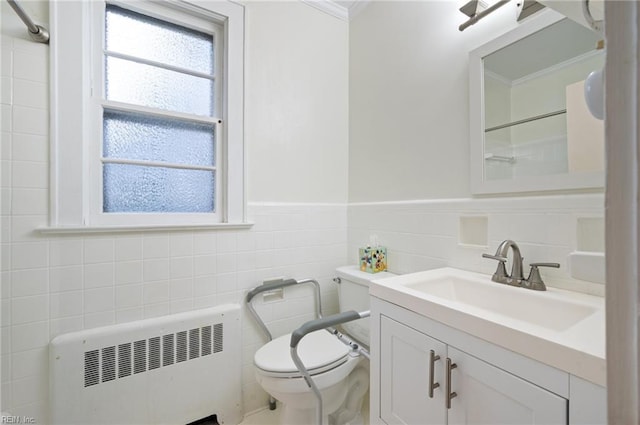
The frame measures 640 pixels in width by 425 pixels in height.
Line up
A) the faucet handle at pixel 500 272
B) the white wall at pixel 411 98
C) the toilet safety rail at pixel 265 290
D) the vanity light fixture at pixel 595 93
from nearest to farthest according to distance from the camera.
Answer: the vanity light fixture at pixel 595 93 → the faucet handle at pixel 500 272 → the white wall at pixel 411 98 → the toilet safety rail at pixel 265 290

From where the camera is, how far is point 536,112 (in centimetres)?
102

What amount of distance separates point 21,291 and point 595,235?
2.07m

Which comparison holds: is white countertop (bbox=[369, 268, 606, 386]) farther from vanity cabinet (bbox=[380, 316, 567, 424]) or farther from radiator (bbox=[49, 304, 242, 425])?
radiator (bbox=[49, 304, 242, 425])

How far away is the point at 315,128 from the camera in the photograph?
5.90 ft

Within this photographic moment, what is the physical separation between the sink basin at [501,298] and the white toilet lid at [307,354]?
A: 0.54 metres

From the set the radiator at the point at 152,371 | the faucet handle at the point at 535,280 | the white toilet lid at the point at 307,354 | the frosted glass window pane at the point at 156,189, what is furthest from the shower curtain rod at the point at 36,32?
the faucet handle at the point at 535,280

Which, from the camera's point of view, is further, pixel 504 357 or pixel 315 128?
pixel 315 128

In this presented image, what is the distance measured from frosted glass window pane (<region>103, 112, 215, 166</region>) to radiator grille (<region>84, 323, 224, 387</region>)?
0.87m

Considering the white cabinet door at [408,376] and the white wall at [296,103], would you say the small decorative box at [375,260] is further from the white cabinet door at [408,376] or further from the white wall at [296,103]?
the white cabinet door at [408,376]

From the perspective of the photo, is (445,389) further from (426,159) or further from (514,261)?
(426,159)

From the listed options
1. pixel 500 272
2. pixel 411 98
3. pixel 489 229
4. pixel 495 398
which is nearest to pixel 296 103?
pixel 411 98

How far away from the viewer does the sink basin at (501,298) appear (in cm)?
82
